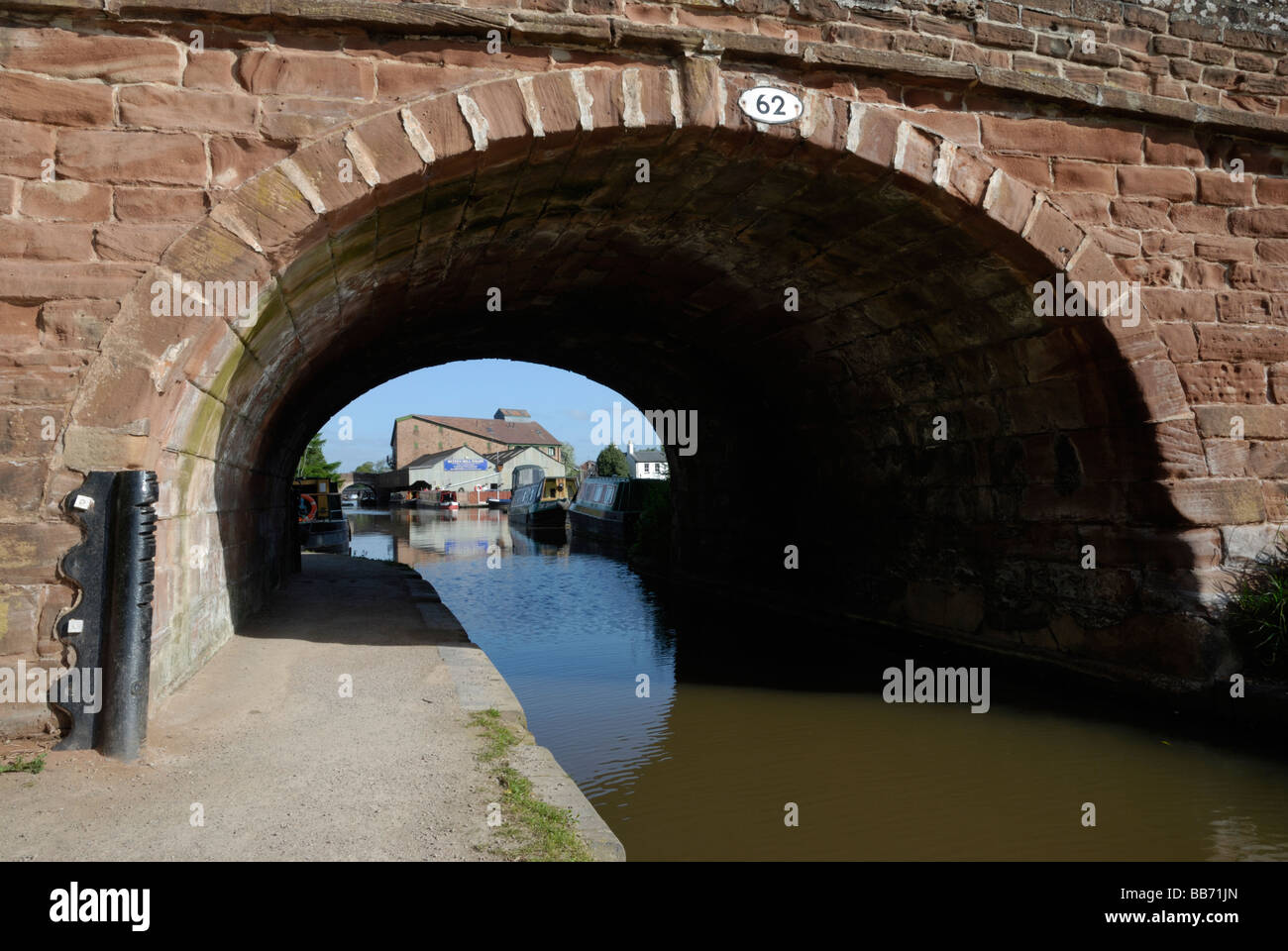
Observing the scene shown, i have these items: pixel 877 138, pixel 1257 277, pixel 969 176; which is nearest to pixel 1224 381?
pixel 1257 277

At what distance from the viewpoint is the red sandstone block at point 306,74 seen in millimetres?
4801

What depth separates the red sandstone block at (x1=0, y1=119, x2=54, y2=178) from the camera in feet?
14.5

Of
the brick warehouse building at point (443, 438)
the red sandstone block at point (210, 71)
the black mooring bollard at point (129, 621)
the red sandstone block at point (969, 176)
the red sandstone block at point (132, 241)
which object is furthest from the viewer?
the brick warehouse building at point (443, 438)

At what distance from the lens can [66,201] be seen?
4.43 metres

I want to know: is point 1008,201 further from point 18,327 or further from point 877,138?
point 18,327

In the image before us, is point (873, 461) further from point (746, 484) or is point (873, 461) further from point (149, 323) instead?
point (149, 323)

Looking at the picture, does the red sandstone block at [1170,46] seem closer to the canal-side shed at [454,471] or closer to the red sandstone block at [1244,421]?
the red sandstone block at [1244,421]

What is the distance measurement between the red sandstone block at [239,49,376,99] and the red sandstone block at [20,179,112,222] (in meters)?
0.97

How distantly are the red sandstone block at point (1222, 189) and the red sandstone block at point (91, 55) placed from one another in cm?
667

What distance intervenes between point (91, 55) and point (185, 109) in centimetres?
53

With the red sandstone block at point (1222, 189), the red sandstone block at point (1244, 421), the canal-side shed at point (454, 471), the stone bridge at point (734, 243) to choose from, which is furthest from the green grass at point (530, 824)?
the canal-side shed at point (454, 471)

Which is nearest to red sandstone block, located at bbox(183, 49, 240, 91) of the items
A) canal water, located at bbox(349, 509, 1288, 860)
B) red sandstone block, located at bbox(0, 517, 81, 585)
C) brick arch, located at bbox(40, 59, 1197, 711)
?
brick arch, located at bbox(40, 59, 1197, 711)

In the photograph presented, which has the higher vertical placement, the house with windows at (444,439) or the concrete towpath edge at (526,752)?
the house with windows at (444,439)

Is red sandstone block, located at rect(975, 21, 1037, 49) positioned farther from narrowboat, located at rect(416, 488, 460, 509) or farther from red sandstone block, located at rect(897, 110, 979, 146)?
narrowboat, located at rect(416, 488, 460, 509)
